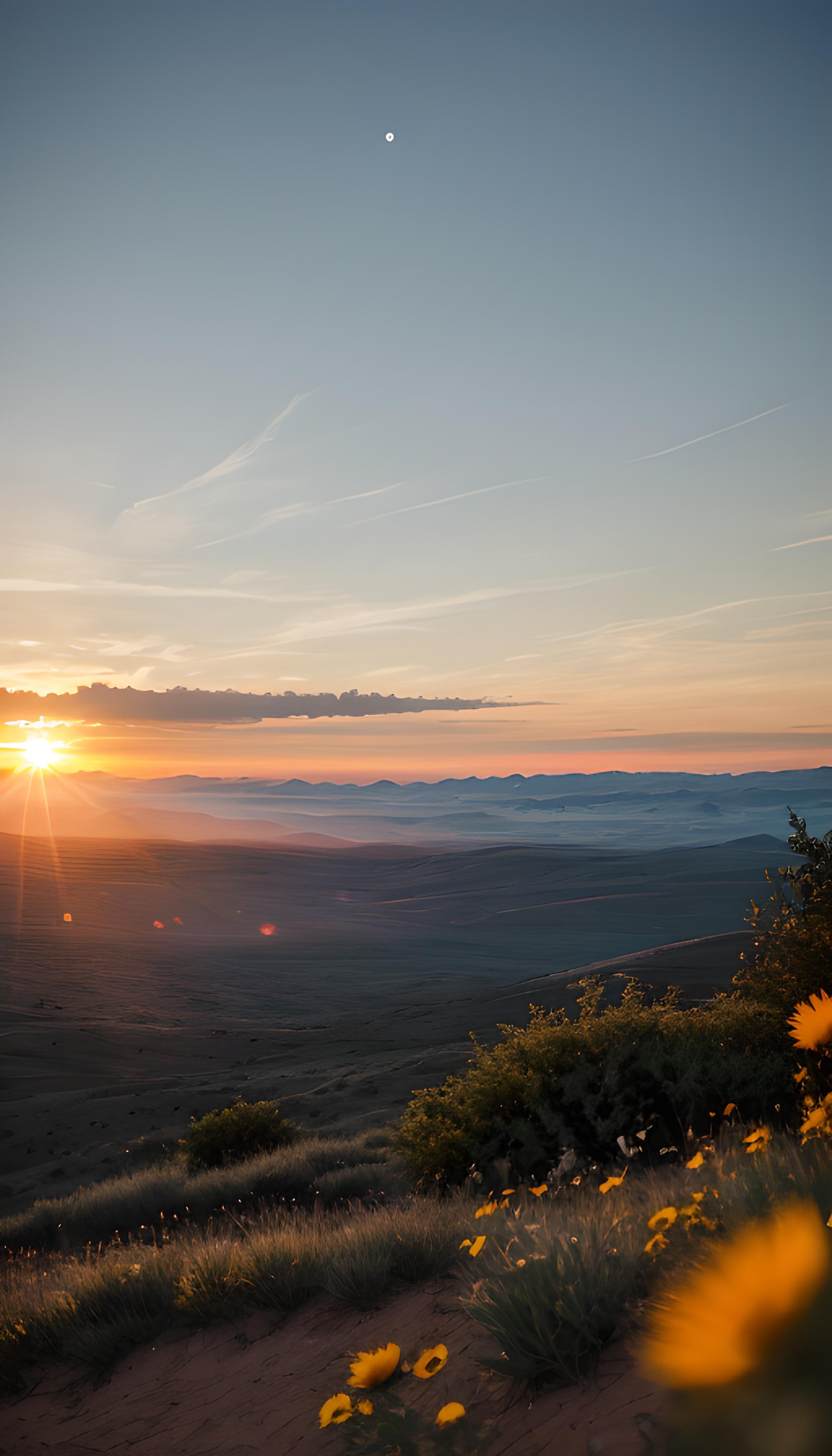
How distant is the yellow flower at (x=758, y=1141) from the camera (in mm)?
3273

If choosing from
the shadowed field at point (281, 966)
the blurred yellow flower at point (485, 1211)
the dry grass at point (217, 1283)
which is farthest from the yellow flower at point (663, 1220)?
the shadowed field at point (281, 966)

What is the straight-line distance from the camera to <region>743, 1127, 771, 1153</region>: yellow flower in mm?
3273

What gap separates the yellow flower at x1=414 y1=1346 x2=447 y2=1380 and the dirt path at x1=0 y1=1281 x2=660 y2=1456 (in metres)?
0.27

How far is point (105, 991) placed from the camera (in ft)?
119

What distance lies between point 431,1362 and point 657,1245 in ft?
3.02

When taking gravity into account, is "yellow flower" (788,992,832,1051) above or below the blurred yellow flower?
above

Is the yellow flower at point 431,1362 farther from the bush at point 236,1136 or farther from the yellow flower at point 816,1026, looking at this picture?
the bush at point 236,1136

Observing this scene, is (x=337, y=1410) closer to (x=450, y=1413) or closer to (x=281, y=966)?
(x=450, y=1413)

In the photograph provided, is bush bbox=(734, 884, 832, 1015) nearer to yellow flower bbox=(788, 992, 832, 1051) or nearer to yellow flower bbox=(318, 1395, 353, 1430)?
yellow flower bbox=(788, 992, 832, 1051)

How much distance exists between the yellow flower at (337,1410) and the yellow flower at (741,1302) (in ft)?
3.36

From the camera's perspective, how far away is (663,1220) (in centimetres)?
298

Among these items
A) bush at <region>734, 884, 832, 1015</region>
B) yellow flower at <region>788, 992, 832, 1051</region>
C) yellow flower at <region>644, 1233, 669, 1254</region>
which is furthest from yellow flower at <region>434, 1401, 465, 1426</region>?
bush at <region>734, 884, 832, 1015</region>

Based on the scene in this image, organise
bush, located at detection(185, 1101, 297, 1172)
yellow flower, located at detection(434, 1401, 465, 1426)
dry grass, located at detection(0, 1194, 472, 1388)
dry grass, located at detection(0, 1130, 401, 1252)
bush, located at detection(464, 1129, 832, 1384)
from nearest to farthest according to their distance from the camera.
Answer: yellow flower, located at detection(434, 1401, 465, 1426)
bush, located at detection(464, 1129, 832, 1384)
dry grass, located at detection(0, 1194, 472, 1388)
dry grass, located at detection(0, 1130, 401, 1252)
bush, located at detection(185, 1101, 297, 1172)

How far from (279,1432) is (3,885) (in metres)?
72.0
